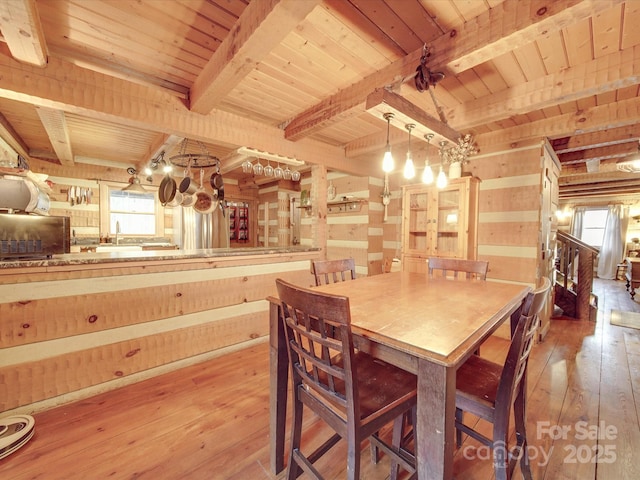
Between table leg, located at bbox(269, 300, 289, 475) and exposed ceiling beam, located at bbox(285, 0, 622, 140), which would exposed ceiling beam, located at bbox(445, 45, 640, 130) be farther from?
table leg, located at bbox(269, 300, 289, 475)

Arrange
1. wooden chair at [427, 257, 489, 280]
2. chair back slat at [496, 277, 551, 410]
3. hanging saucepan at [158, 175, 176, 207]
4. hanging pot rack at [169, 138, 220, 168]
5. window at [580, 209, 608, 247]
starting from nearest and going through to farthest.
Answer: chair back slat at [496, 277, 551, 410]
wooden chair at [427, 257, 489, 280]
hanging pot rack at [169, 138, 220, 168]
hanging saucepan at [158, 175, 176, 207]
window at [580, 209, 608, 247]

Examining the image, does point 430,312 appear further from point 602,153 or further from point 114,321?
point 602,153

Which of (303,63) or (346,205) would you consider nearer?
(303,63)

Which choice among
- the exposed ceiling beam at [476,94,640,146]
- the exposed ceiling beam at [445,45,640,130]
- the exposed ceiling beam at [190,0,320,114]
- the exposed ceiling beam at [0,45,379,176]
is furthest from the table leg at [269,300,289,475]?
the exposed ceiling beam at [476,94,640,146]

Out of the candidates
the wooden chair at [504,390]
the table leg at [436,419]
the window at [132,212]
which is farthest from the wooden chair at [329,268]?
the window at [132,212]

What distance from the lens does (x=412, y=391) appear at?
1.12m

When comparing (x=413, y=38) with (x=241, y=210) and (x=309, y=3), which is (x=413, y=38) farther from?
(x=241, y=210)

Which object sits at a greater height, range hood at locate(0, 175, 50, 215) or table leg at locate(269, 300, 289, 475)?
range hood at locate(0, 175, 50, 215)

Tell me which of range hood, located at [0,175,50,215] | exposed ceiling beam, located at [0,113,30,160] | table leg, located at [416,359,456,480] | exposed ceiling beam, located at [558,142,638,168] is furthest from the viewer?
exposed ceiling beam, located at [558,142,638,168]

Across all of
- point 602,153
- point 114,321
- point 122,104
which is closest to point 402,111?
point 122,104

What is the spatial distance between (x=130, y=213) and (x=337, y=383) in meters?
5.45

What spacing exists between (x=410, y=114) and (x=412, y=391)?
1677 mm

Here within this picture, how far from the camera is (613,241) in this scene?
7508 mm

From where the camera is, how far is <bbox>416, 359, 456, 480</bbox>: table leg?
2.77 ft
